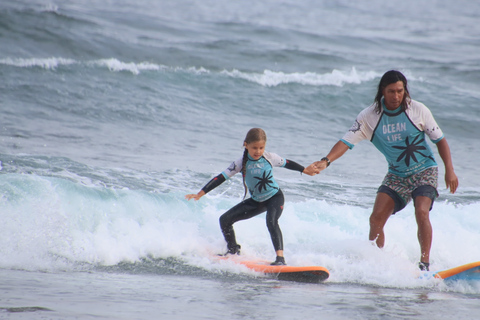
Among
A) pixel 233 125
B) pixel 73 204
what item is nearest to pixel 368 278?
pixel 73 204

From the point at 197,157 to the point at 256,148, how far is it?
5218mm

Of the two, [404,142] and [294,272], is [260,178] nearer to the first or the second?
[294,272]

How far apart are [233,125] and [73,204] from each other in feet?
25.9

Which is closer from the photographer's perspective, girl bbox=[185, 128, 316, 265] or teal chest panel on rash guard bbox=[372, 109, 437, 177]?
teal chest panel on rash guard bbox=[372, 109, 437, 177]

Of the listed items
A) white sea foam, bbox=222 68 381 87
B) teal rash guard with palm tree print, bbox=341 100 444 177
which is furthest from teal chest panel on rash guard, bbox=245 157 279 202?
white sea foam, bbox=222 68 381 87

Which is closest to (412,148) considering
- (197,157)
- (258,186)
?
(258,186)

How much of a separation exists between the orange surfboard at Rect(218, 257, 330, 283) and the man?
88 centimetres

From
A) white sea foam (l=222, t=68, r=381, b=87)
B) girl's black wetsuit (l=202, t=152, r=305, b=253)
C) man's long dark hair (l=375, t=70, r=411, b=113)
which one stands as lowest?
girl's black wetsuit (l=202, t=152, r=305, b=253)

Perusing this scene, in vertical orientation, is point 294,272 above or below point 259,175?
below

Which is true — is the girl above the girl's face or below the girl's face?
below

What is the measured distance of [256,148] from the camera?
18.2ft

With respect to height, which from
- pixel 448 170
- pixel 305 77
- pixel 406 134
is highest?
pixel 305 77

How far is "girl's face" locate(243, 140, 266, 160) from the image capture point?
553 cm

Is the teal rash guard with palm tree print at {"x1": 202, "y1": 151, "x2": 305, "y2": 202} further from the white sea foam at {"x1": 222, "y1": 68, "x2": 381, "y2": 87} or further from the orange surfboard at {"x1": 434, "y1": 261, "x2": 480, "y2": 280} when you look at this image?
the white sea foam at {"x1": 222, "y1": 68, "x2": 381, "y2": 87}
